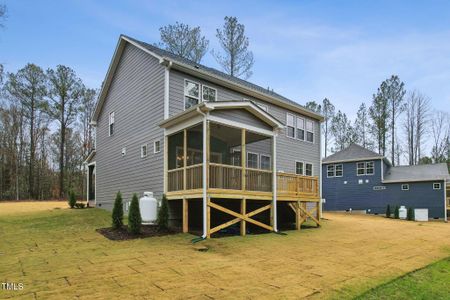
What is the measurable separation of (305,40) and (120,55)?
10189 millimetres

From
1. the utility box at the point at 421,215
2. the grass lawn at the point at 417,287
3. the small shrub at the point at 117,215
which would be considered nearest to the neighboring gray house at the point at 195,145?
the small shrub at the point at 117,215

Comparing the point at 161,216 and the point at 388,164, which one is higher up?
the point at 388,164

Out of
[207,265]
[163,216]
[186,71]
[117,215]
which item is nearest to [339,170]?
[186,71]

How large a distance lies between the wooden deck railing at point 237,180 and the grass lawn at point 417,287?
19.2 feet

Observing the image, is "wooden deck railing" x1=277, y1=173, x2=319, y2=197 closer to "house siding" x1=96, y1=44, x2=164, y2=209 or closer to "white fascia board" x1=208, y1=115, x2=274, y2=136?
"white fascia board" x1=208, y1=115, x2=274, y2=136

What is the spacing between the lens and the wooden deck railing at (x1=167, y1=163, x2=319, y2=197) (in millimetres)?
10987

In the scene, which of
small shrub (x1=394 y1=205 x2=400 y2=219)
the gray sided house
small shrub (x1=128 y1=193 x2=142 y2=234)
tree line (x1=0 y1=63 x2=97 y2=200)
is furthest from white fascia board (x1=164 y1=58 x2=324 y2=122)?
tree line (x1=0 y1=63 x2=97 y2=200)

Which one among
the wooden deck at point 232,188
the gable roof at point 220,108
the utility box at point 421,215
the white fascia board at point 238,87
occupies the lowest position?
the utility box at point 421,215

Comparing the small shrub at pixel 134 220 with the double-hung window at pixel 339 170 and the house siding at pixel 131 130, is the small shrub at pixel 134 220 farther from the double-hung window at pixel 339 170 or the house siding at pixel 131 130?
the double-hung window at pixel 339 170

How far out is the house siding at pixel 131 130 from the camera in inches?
530

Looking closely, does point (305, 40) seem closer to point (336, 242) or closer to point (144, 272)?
point (336, 242)

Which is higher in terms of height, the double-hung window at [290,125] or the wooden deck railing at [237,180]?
the double-hung window at [290,125]

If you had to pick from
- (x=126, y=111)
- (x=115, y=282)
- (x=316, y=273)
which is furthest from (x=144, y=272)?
(x=126, y=111)

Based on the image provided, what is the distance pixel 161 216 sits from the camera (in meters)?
11.6
